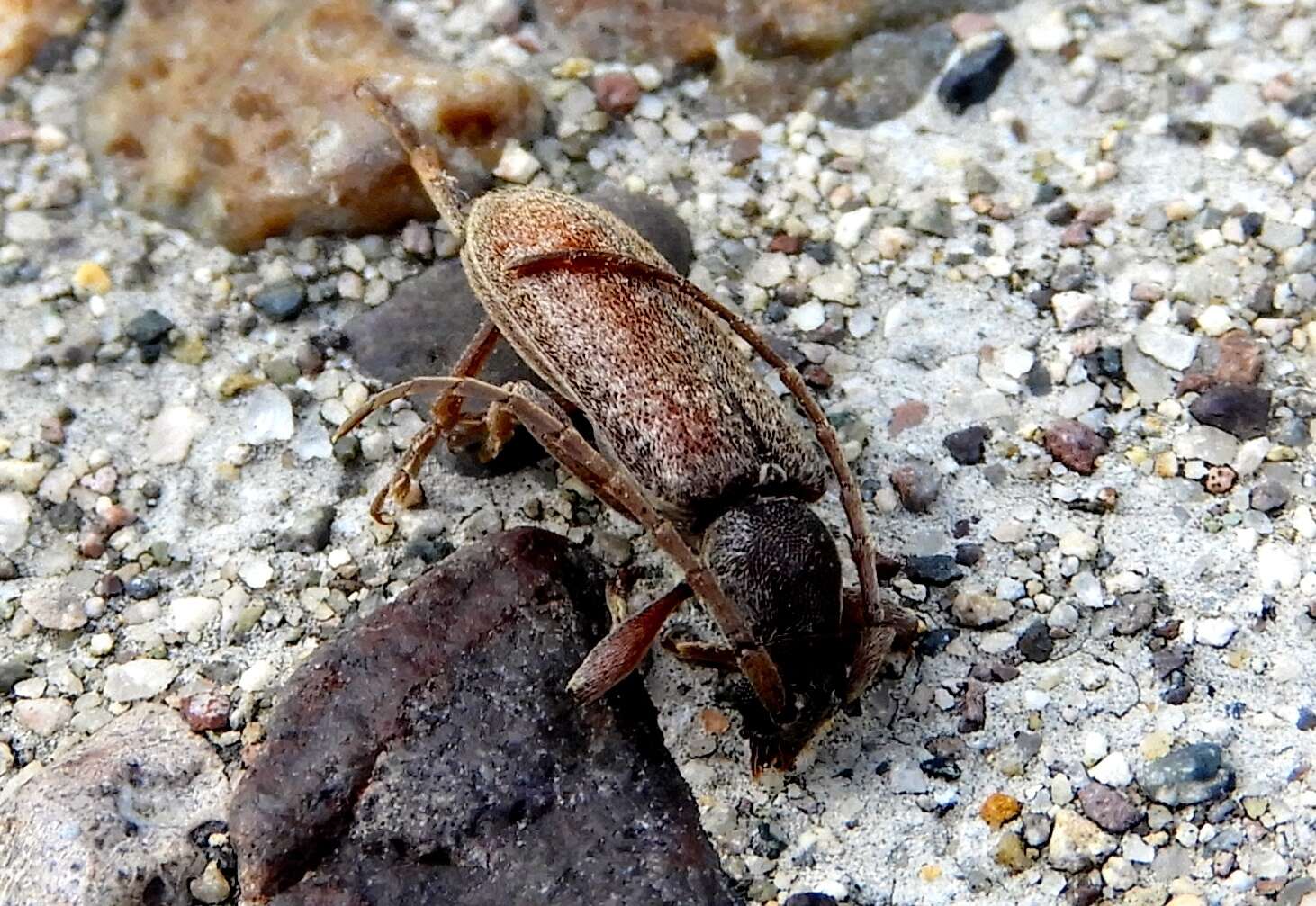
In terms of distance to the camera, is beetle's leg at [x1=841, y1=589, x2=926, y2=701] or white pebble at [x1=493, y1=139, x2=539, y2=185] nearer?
beetle's leg at [x1=841, y1=589, x2=926, y2=701]

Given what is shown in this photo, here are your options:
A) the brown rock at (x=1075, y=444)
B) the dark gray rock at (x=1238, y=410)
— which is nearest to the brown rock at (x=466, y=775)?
the brown rock at (x=1075, y=444)

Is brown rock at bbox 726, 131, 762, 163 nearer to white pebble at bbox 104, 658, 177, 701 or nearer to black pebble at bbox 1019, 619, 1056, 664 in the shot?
black pebble at bbox 1019, 619, 1056, 664

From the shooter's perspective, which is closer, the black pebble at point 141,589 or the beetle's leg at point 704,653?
the beetle's leg at point 704,653

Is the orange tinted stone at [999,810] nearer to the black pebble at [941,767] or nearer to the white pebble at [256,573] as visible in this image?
the black pebble at [941,767]

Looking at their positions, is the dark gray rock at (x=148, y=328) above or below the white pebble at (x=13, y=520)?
above

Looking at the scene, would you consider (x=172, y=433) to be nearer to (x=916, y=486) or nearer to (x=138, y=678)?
(x=138, y=678)

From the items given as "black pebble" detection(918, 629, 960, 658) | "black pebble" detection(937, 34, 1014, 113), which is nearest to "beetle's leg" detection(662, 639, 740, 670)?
"black pebble" detection(918, 629, 960, 658)

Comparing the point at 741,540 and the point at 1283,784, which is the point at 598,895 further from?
the point at 1283,784
